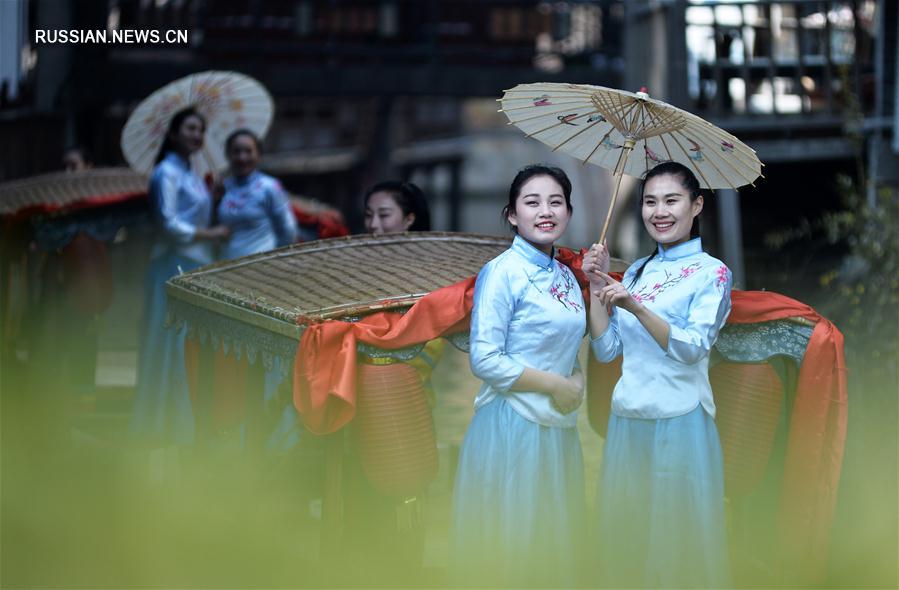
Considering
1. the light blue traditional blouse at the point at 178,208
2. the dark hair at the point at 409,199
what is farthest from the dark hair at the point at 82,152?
the dark hair at the point at 409,199

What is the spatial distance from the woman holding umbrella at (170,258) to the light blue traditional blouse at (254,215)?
0.09m

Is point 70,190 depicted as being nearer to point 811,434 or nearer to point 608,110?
point 608,110

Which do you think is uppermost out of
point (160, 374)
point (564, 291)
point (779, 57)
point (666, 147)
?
point (779, 57)

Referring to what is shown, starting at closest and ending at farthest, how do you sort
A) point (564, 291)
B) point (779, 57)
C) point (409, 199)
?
point (564, 291) < point (409, 199) < point (779, 57)

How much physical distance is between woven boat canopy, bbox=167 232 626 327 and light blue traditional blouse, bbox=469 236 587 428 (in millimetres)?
452

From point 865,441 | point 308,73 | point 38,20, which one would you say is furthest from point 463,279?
point 308,73

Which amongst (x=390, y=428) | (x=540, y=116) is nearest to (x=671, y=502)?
(x=390, y=428)

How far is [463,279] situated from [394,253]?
0.55 metres

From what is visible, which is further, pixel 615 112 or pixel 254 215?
pixel 254 215

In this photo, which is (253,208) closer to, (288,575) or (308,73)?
(288,575)

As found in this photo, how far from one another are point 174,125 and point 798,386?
13.5 feet

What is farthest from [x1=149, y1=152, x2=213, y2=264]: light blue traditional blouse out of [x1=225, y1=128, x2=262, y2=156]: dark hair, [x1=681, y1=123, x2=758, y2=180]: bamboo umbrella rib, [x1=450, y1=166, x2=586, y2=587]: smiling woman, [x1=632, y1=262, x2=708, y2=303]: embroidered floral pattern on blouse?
[x1=681, y1=123, x2=758, y2=180]: bamboo umbrella rib

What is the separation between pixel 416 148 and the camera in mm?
23656

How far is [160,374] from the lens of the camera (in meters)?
7.14
